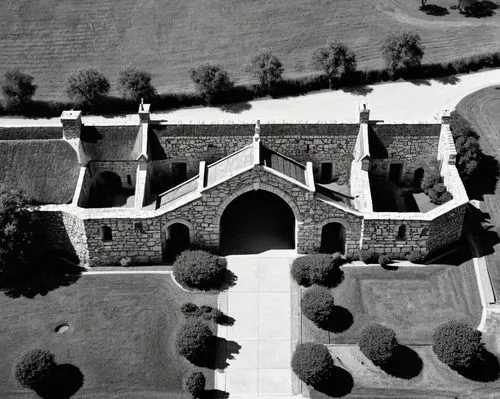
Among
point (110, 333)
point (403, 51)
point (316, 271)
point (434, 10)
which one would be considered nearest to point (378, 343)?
point (316, 271)

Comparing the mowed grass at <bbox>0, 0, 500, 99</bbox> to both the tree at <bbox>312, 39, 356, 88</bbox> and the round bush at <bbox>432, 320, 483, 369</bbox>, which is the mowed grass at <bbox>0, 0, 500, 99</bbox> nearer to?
the tree at <bbox>312, 39, 356, 88</bbox>

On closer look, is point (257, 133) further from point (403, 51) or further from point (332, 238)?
point (403, 51)

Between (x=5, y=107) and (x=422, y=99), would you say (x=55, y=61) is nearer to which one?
(x=5, y=107)

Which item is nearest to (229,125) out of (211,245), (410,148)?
(211,245)

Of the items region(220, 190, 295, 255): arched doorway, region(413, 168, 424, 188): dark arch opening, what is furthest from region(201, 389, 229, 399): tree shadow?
region(413, 168, 424, 188): dark arch opening

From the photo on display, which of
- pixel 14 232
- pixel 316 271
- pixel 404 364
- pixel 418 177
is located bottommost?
pixel 404 364

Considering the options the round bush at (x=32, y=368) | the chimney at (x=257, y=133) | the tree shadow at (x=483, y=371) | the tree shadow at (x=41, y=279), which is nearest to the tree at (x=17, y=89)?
the tree shadow at (x=41, y=279)

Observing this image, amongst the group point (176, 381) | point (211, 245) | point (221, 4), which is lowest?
point (176, 381)
